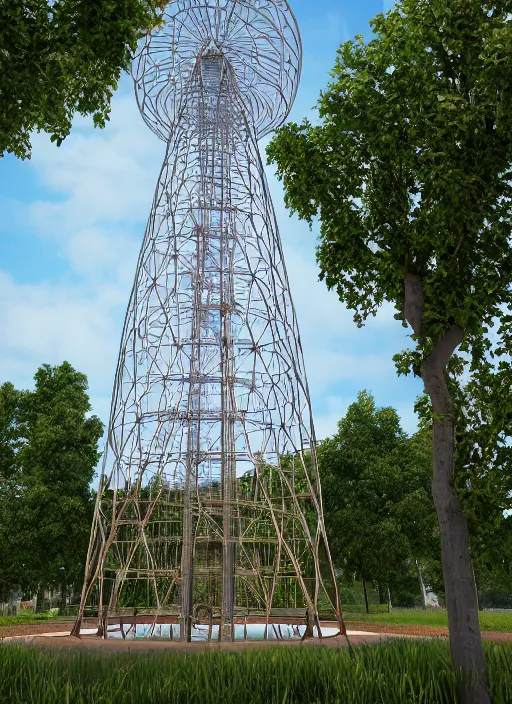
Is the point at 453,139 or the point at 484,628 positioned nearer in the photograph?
the point at 453,139

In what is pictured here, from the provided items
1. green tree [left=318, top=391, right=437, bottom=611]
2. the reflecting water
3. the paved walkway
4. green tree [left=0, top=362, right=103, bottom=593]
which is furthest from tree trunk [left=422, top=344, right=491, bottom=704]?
green tree [left=318, top=391, right=437, bottom=611]

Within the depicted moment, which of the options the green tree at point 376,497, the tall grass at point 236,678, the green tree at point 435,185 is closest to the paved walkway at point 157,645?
the tall grass at point 236,678

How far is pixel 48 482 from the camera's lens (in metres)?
24.7

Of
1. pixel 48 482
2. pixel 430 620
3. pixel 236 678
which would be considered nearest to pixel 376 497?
pixel 430 620

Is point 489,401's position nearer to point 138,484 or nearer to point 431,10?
point 431,10

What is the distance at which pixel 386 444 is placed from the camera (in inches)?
1168

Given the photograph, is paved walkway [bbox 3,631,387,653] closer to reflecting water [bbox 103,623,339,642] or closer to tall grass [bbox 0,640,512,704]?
tall grass [bbox 0,640,512,704]

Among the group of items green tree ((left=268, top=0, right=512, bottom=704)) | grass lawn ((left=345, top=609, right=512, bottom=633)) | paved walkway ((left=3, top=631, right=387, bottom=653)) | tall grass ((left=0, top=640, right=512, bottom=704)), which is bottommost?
tall grass ((left=0, top=640, right=512, bottom=704))

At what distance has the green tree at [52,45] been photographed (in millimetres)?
7082

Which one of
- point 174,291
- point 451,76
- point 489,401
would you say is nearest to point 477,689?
point 489,401

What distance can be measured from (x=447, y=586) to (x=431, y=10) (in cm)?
627

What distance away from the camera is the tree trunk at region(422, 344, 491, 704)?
7262mm

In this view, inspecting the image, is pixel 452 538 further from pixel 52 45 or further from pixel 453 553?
pixel 52 45

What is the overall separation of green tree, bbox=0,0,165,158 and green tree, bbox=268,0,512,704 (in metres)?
2.99
